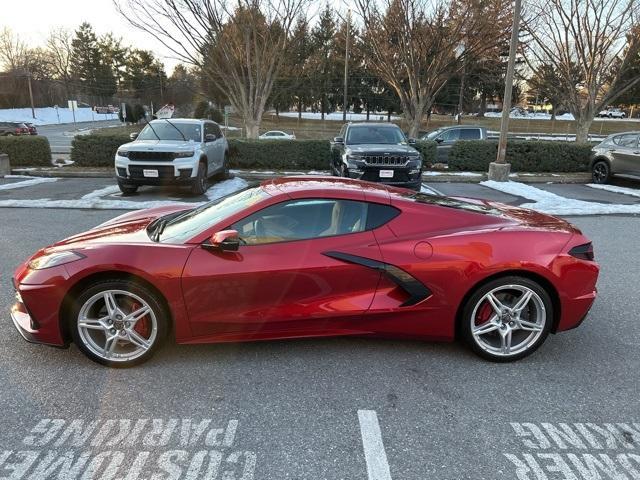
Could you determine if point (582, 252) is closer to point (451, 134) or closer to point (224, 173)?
point (224, 173)

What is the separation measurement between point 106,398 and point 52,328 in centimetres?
66

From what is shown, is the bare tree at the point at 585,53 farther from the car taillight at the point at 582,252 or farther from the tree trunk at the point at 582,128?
the car taillight at the point at 582,252

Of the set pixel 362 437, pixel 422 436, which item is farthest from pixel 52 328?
pixel 422 436

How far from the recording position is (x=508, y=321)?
345cm

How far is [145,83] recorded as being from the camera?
227 feet

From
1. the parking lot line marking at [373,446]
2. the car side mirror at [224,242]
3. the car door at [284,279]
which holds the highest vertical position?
the car side mirror at [224,242]

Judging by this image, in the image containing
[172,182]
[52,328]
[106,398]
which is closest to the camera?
[106,398]

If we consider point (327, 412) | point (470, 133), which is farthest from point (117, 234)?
point (470, 133)

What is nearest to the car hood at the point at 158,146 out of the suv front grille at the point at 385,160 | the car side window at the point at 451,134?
the suv front grille at the point at 385,160

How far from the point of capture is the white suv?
33.2 feet

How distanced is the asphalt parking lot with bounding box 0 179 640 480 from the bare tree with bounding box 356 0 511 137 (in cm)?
1514

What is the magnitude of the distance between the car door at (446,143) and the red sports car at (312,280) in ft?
41.6

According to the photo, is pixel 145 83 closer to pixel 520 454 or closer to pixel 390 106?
pixel 390 106

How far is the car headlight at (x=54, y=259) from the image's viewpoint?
3225 millimetres
